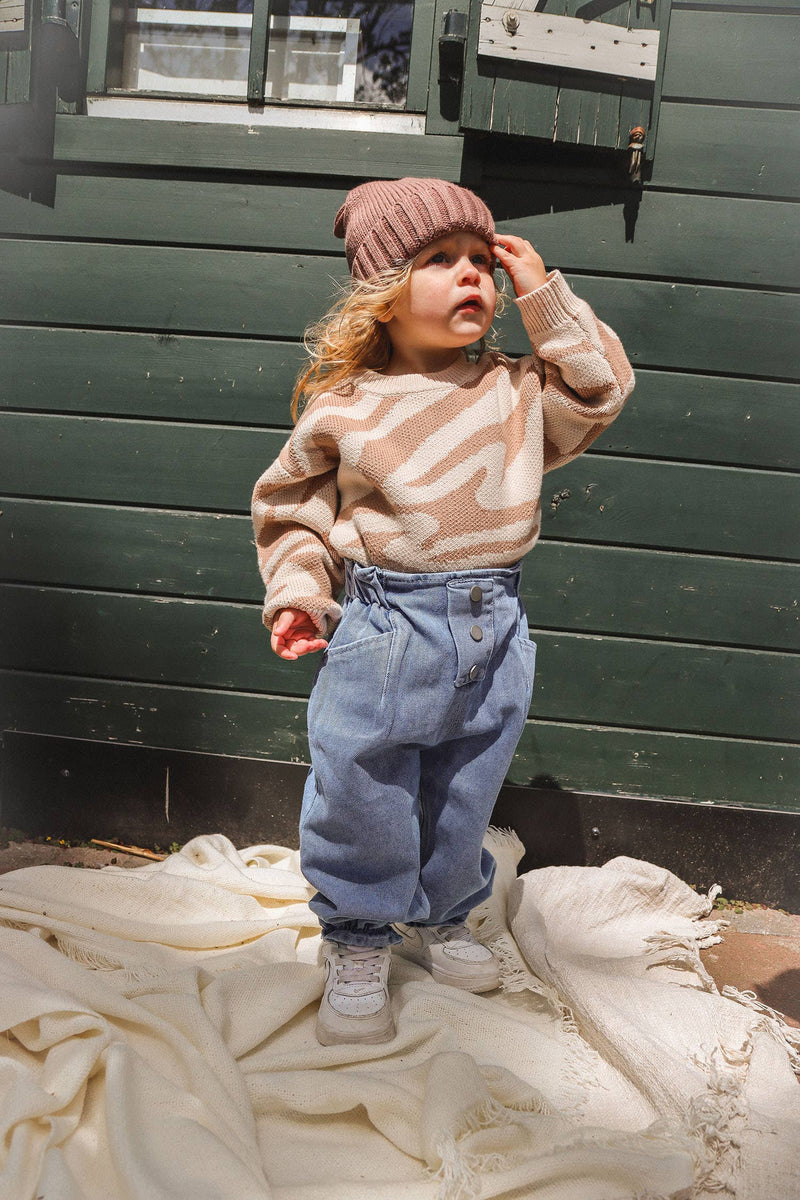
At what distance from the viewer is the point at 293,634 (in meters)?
1.66

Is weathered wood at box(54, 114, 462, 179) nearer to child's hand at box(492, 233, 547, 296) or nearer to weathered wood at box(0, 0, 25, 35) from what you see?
weathered wood at box(0, 0, 25, 35)

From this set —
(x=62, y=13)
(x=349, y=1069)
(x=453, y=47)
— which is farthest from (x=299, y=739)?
(x=62, y=13)

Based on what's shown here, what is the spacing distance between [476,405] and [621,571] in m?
0.90

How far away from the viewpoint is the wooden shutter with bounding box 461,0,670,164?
6.88ft

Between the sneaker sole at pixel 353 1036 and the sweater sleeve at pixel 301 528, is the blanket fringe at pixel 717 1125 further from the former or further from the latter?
the sweater sleeve at pixel 301 528

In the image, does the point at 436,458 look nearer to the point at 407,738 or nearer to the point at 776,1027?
the point at 407,738

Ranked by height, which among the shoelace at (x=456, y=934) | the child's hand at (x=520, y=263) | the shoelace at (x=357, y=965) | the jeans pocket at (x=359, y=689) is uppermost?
the child's hand at (x=520, y=263)

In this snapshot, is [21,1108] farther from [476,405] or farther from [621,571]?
[621,571]

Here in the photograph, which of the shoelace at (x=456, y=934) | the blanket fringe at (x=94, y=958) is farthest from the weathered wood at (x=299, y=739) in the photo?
the blanket fringe at (x=94, y=958)

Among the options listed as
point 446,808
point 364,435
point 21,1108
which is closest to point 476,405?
point 364,435

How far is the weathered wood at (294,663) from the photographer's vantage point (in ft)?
7.94

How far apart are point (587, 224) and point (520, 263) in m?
0.77

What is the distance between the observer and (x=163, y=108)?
7.73 ft

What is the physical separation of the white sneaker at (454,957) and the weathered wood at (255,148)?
177cm
